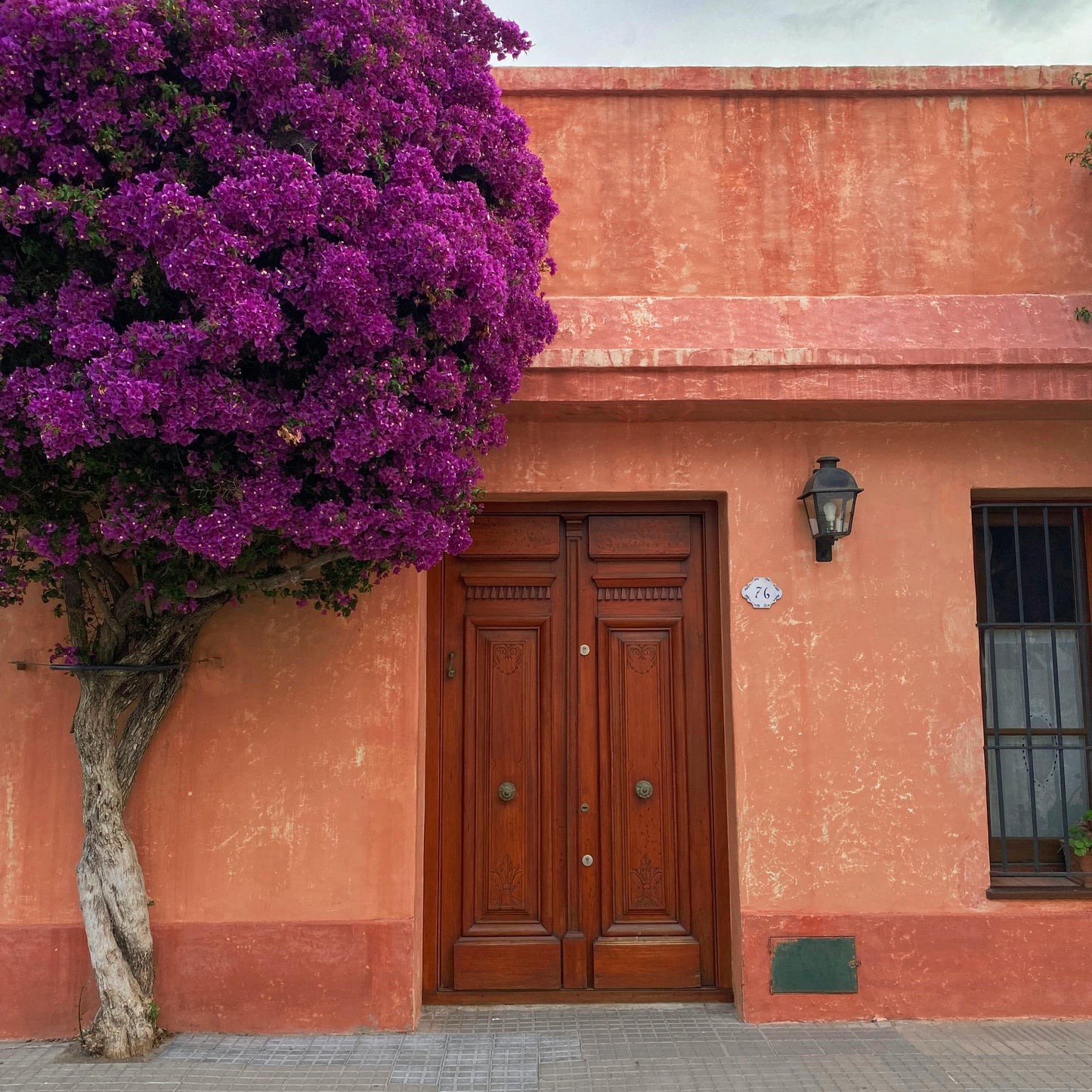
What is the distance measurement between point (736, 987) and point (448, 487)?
283cm

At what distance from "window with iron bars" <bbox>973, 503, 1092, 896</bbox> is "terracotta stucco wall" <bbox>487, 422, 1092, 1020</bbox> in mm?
273

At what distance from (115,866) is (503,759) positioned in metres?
1.84

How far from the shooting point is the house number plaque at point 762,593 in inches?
175

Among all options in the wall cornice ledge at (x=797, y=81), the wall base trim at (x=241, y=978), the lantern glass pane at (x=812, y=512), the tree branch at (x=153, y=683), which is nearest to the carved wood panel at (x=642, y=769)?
the lantern glass pane at (x=812, y=512)

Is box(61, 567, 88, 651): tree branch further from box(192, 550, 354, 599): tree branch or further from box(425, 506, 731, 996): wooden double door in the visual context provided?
box(425, 506, 731, 996): wooden double door

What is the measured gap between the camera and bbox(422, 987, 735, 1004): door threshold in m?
4.44

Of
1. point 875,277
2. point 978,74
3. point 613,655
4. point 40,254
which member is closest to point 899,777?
point 613,655

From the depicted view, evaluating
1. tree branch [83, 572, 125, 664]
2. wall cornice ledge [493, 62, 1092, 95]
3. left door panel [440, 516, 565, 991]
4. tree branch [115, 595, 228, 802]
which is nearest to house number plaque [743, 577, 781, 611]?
left door panel [440, 516, 565, 991]

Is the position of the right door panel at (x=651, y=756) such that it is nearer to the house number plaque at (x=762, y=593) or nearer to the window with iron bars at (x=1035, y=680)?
the house number plaque at (x=762, y=593)

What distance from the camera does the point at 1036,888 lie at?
169 inches

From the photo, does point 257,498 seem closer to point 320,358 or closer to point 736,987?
point 320,358

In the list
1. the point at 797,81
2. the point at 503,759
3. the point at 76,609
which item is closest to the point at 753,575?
the point at 503,759

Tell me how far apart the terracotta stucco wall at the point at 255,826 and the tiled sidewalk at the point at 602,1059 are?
0.21 m

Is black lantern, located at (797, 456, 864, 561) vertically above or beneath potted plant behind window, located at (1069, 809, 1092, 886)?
above
